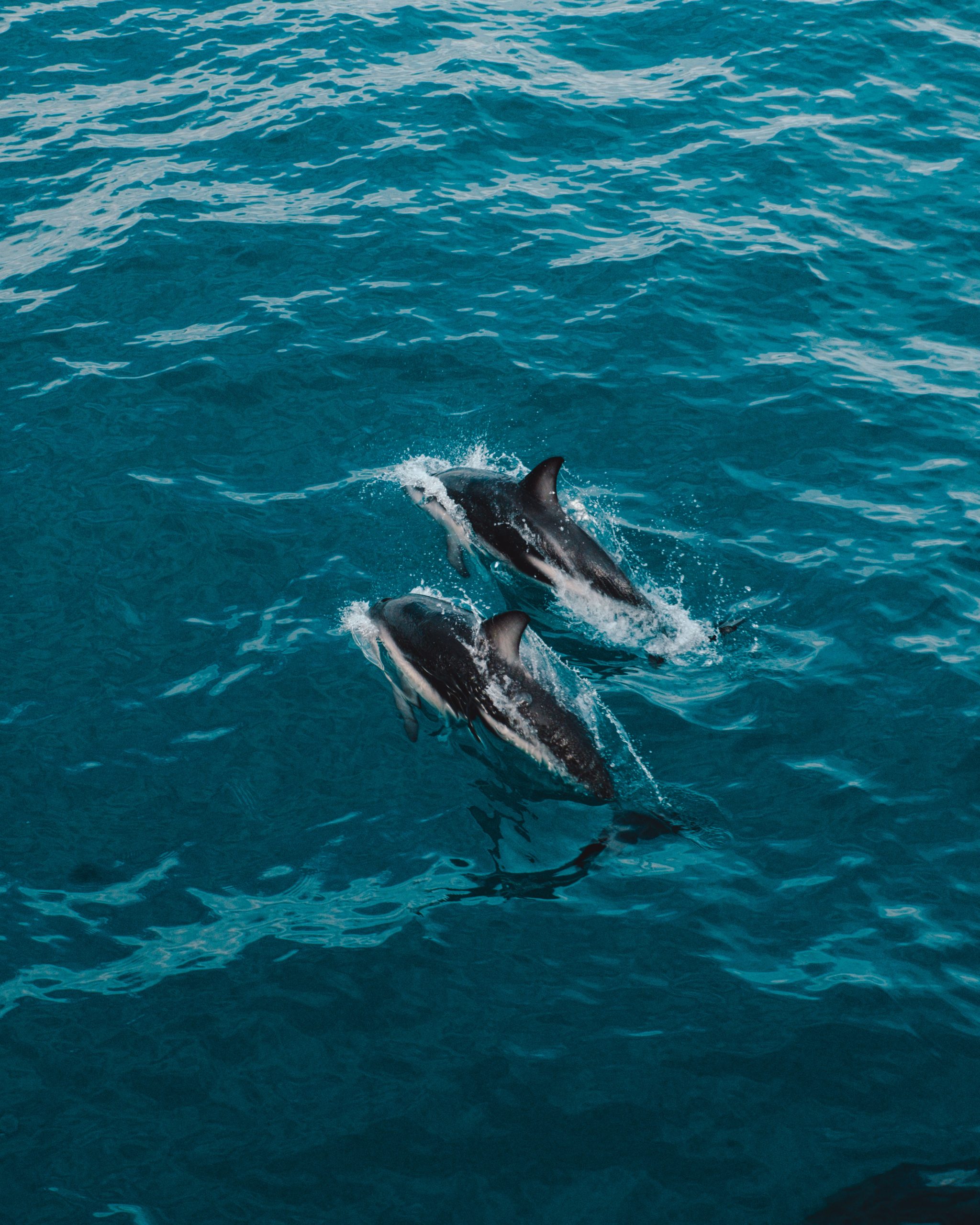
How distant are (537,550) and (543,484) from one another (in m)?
0.70

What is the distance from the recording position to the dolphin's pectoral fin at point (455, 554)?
1178cm

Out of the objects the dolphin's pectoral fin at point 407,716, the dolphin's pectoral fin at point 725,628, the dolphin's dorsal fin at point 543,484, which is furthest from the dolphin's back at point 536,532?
the dolphin's pectoral fin at point 407,716

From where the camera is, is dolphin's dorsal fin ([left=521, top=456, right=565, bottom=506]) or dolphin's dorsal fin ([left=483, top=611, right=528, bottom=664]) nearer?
dolphin's dorsal fin ([left=483, top=611, right=528, bottom=664])

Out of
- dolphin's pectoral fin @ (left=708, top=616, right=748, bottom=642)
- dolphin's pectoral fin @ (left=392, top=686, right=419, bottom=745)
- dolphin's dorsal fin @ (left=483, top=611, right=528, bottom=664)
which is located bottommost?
dolphin's pectoral fin @ (left=392, top=686, right=419, bottom=745)

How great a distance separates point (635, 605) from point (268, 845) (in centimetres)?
433

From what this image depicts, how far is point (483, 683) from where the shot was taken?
952 cm

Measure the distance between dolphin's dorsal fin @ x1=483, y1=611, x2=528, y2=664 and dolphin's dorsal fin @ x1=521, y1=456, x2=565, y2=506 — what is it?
229 centimetres

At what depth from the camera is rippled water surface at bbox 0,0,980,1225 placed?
7.08 m

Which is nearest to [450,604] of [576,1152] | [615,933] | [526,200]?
[615,933]

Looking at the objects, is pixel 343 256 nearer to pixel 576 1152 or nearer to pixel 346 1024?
pixel 346 1024

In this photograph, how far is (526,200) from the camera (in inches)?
687

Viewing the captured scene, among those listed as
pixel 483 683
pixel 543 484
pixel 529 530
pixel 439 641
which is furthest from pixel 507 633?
pixel 543 484

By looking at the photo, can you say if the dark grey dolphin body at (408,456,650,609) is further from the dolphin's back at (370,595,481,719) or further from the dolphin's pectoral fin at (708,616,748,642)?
the dolphin's back at (370,595,481,719)

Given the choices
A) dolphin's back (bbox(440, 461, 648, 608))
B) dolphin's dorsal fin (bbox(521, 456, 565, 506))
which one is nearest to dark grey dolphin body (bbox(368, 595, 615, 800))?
dolphin's back (bbox(440, 461, 648, 608))
